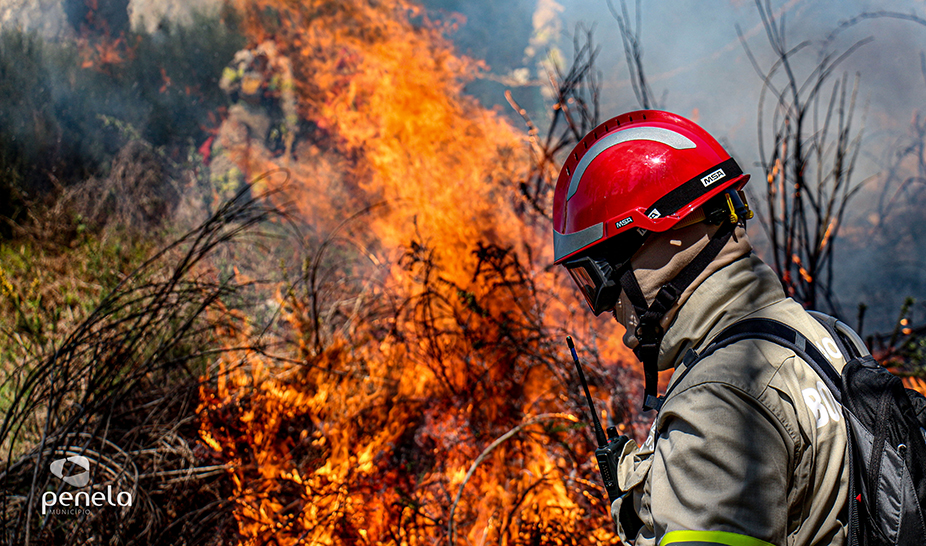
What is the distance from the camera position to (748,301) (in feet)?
4.14

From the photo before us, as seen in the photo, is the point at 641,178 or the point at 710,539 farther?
the point at 641,178

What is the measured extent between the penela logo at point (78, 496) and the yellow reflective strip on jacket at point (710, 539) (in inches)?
126

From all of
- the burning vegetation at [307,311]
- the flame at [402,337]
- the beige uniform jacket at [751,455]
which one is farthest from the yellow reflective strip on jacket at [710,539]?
the burning vegetation at [307,311]

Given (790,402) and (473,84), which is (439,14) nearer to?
(473,84)

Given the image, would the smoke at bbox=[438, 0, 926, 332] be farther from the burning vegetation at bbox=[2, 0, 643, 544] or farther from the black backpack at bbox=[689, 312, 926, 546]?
the black backpack at bbox=[689, 312, 926, 546]

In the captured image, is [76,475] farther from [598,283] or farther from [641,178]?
[641,178]

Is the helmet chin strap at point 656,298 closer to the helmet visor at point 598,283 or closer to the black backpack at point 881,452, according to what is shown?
the helmet visor at point 598,283

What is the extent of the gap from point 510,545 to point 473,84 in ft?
23.2

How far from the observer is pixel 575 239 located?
162cm

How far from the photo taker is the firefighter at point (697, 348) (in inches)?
37.8

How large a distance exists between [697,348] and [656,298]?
183 mm

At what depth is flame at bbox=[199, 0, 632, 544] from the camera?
3.38m

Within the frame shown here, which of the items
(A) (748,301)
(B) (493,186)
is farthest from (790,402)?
(B) (493,186)

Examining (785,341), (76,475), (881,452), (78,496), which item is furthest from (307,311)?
(881,452)
